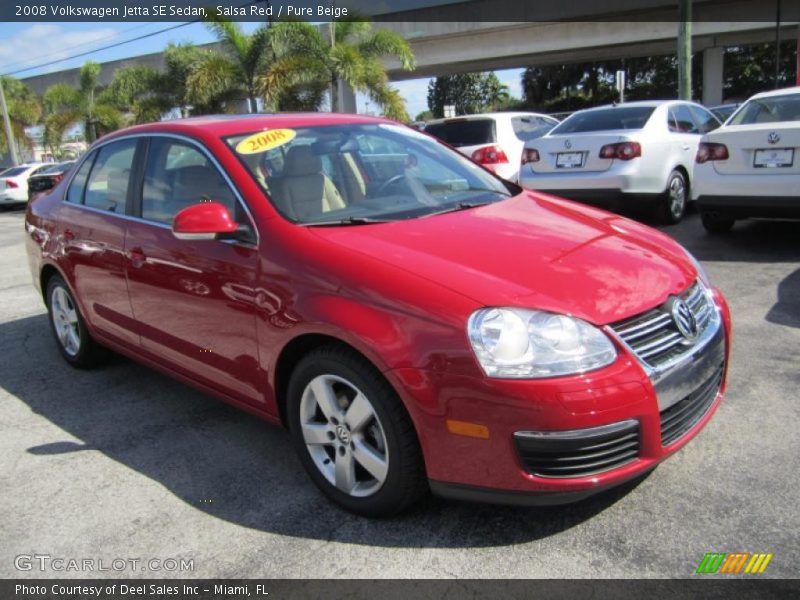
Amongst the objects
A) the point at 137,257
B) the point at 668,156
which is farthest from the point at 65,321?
the point at 668,156

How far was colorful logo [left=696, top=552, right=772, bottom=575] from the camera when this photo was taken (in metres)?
2.37

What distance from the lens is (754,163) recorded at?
6555mm

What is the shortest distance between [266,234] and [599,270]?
1.39 m

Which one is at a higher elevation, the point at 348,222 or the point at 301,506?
the point at 348,222

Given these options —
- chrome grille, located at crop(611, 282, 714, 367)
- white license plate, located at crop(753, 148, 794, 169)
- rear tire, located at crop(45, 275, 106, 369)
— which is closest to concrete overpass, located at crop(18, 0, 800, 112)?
white license plate, located at crop(753, 148, 794, 169)

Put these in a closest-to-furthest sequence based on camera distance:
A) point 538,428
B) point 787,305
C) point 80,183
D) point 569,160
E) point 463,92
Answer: point 538,428 < point 80,183 < point 787,305 < point 569,160 < point 463,92

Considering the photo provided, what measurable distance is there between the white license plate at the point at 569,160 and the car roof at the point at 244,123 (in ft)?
14.6

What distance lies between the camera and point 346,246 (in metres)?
2.79

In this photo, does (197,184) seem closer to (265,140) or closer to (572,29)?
(265,140)

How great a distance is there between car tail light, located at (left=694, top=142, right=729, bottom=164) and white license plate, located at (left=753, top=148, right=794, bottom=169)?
0.29 metres

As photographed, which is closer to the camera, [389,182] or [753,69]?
[389,182]

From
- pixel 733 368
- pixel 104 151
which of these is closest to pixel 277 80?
pixel 104 151

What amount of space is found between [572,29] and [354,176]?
33.2 m

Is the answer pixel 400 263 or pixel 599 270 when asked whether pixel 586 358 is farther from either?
pixel 400 263
